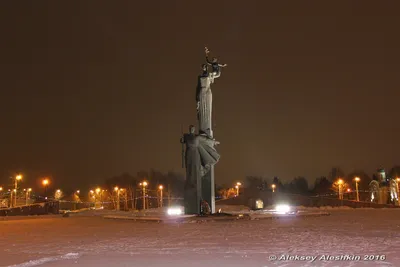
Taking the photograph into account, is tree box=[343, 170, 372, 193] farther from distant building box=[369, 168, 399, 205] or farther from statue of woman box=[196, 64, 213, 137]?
statue of woman box=[196, 64, 213, 137]

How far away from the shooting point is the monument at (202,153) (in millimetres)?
29703

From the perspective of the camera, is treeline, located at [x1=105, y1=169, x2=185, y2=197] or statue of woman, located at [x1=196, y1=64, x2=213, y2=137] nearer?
statue of woman, located at [x1=196, y1=64, x2=213, y2=137]

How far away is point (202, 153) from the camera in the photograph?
100 feet

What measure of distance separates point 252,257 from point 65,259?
4.36 metres

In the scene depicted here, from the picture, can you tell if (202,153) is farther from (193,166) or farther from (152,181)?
(152,181)

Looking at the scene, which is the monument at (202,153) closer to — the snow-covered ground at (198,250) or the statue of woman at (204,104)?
the statue of woman at (204,104)

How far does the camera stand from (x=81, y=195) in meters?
126

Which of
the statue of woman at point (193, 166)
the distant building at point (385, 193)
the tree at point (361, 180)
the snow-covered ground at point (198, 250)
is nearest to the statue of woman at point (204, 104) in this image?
the statue of woman at point (193, 166)

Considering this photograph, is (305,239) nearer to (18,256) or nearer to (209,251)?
(209,251)

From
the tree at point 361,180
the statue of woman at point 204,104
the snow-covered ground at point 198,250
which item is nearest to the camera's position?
the snow-covered ground at point 198,250

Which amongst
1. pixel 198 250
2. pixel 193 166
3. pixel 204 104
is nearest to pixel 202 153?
pixel 193 166

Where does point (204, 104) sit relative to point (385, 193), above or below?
above

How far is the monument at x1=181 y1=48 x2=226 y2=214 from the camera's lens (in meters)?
29.7

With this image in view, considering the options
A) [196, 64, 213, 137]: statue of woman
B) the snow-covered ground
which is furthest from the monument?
the snow-covered ground
